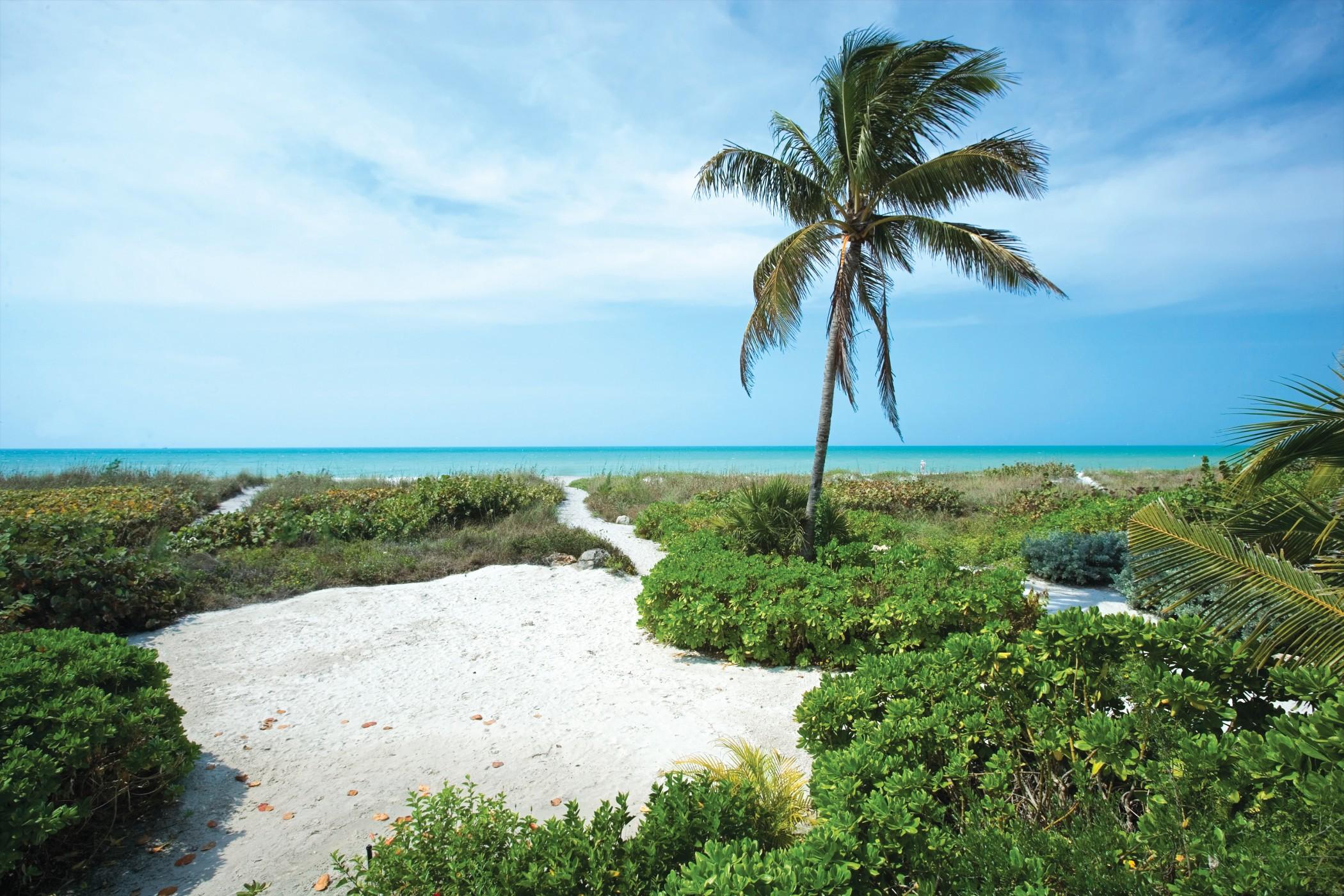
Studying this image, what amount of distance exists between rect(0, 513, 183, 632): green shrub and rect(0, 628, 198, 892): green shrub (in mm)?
3059

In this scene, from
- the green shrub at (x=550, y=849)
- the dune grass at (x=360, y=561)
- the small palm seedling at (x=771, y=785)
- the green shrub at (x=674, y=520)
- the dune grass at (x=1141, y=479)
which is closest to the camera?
the green shrub at (x=550, y=849)

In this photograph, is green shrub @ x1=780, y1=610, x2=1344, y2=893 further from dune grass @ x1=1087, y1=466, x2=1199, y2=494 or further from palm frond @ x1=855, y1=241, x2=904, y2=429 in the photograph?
dune grass @ x1=1087, y1=466, x2=1199, y2=494

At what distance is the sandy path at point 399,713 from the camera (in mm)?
3666

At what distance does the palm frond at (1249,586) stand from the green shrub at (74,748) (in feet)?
17.7

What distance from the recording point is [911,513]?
1558cm

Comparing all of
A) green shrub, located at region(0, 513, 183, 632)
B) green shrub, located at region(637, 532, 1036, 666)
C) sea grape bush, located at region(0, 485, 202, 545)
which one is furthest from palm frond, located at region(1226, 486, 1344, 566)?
sea grape bush, located at region(0, 485, 202, 545)

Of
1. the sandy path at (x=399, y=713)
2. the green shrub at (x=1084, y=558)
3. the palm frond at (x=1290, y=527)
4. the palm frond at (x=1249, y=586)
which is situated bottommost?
the sandy path at (x=399, y=713)

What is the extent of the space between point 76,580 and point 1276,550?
10.3m

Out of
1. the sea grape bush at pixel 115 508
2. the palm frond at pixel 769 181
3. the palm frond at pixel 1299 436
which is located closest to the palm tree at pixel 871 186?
the palm frond at pixel 769 181

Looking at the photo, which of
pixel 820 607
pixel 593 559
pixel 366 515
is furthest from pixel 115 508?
pixel 820 607

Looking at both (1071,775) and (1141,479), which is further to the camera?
(1141,479)

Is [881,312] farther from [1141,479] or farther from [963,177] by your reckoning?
[1141,479]

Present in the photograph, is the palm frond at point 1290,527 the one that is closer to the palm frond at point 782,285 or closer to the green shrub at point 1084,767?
the green shrub at point 1084,767

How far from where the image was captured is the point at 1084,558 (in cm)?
934
